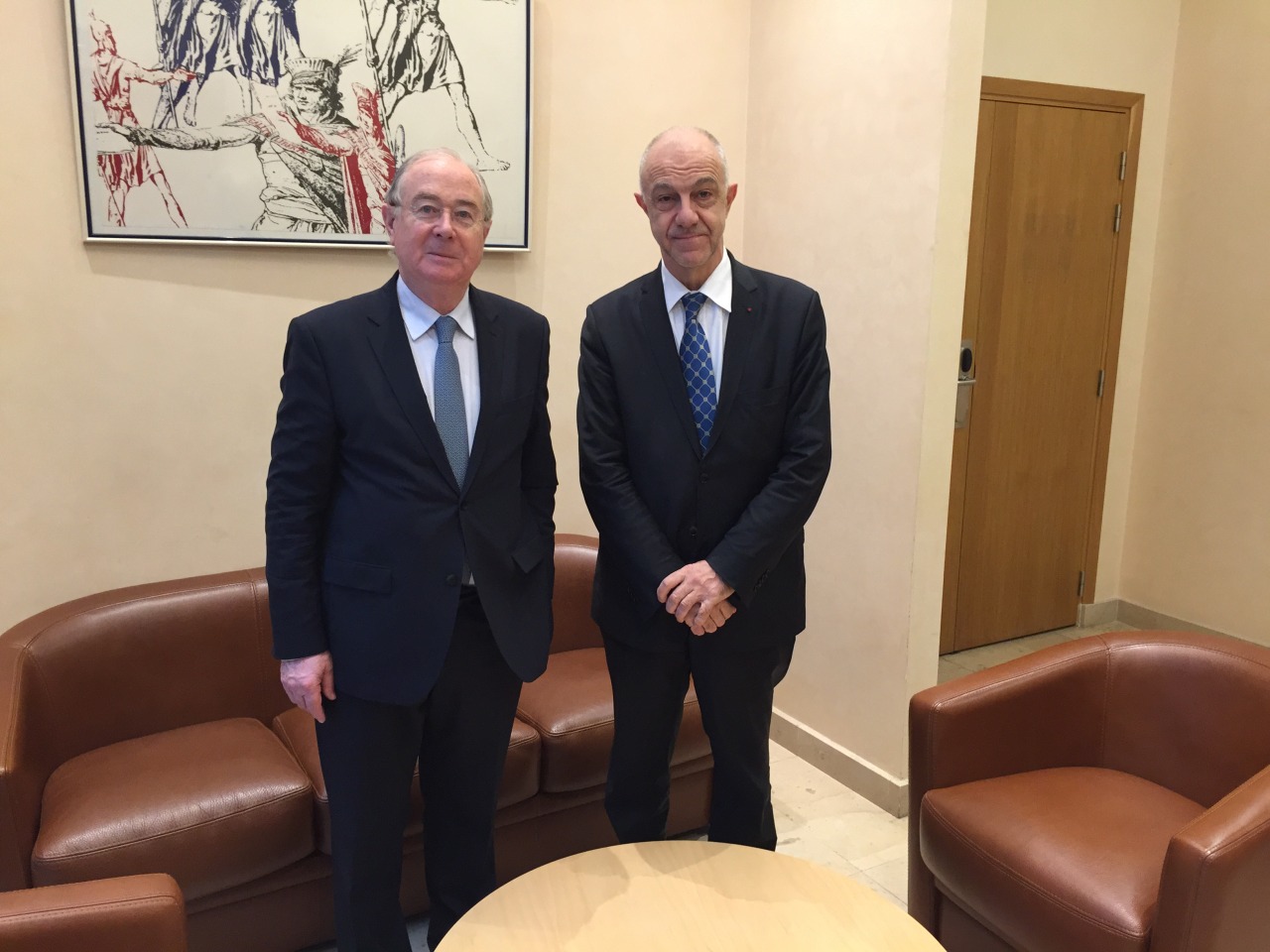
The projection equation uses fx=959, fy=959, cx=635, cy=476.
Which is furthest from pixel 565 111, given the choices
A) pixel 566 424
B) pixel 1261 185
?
pixel 1261 185

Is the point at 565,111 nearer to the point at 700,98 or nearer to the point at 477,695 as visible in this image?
the point at 700,98

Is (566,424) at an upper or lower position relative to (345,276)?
lower

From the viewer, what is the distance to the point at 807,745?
311cm

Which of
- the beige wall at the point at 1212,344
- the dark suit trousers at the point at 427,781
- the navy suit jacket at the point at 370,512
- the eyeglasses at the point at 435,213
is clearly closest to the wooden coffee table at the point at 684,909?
the dark suit trousers at the point at 427,781

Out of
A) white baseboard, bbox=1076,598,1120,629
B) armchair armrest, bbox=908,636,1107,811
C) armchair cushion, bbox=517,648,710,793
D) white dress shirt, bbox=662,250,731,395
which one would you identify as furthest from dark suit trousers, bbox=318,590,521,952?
white baseboard, bbox=1076,598,1120,629

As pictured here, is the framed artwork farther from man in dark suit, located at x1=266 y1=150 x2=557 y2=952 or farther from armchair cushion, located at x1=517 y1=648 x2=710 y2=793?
armchair cushion, located at x1=517 y1=648 x2=710 y2=793

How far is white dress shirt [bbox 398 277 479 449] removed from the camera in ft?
5.58

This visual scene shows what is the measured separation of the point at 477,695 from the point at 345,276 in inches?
56.3

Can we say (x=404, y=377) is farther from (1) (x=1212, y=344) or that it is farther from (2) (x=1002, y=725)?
(1) (x=1212, y=344)

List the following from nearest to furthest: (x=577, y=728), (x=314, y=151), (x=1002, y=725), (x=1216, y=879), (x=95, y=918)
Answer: (x=95, y=918) < (x=1216, y=879) < (x=1002, y=725) < (x=577, y=728) < (x=314, y=151)

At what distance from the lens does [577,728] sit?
90.9 inches

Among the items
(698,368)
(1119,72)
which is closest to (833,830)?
(698,368)

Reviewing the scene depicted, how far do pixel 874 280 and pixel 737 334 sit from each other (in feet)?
3.45

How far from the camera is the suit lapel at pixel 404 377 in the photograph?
1.65 meters
